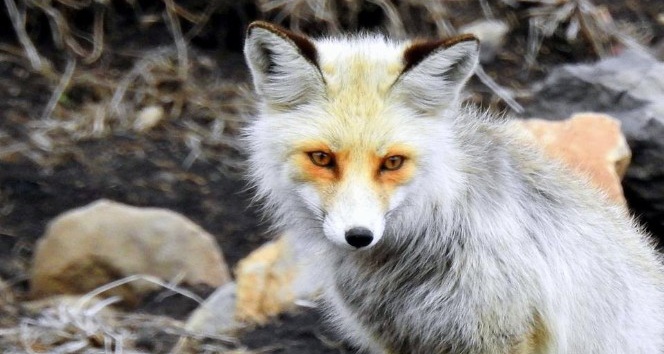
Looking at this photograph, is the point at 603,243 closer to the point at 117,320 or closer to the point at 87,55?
the point at 117,320

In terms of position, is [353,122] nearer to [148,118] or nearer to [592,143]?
[592,143]

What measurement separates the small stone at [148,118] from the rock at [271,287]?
2.88 meters

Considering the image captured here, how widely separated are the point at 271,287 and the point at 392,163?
2522 millimetres

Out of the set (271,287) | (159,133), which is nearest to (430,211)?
(271,287)

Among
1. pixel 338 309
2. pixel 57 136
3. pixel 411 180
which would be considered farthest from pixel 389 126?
pixel 57 136

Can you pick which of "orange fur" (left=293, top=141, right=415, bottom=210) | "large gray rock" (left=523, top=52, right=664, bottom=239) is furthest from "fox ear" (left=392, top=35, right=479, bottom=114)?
"large gray rock" (left=523, top=52, right=664, bottom=239)

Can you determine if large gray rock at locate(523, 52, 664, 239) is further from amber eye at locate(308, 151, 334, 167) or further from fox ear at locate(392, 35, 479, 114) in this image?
amber eye at locate(308, 151, 334, 167)

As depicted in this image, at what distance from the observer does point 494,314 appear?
15.6 feet

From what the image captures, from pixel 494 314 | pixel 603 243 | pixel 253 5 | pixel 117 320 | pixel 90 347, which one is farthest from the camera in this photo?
pixel 253 5

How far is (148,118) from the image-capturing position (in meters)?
9.30

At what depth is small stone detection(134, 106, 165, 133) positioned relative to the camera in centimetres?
923

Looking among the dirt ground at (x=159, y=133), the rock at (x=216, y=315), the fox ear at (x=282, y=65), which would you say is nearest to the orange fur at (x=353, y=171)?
the fox ear at (x=282, y=65)

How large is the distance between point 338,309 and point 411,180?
4.14ft

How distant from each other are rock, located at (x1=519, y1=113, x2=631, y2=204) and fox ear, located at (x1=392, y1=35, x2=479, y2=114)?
2.50m
